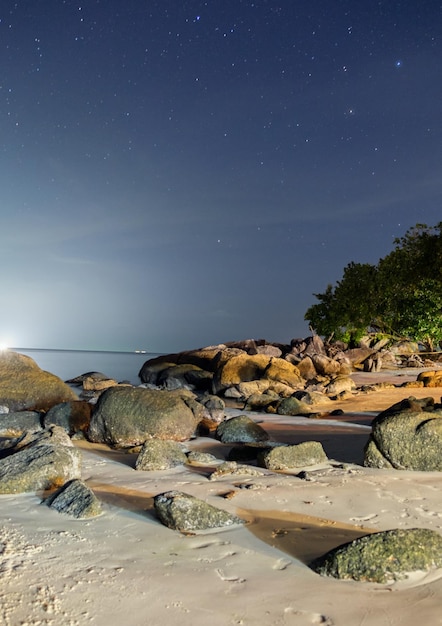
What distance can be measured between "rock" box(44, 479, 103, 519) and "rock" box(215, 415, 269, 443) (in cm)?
486

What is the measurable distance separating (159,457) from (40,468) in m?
1.87

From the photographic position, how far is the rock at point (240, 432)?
977cm

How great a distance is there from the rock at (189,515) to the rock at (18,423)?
6834 mm

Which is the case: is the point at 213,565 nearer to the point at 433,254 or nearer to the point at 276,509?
the point at 276,509

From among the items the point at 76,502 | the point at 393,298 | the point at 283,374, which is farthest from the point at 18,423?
the point at 393,298

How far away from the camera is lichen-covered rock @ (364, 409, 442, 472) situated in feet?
21.4

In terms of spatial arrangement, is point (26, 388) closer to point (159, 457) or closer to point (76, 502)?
point (159, 457)

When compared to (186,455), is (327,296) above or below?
above

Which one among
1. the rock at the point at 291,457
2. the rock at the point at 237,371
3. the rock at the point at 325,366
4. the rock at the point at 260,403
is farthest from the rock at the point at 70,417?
the rock at the point at 325,366

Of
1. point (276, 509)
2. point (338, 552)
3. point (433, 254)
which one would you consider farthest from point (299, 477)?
point (433, 254)

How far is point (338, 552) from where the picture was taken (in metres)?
3.62

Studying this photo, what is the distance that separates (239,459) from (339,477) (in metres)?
2.18

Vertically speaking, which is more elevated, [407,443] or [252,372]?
[407,443]

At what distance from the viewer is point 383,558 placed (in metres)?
3.50
